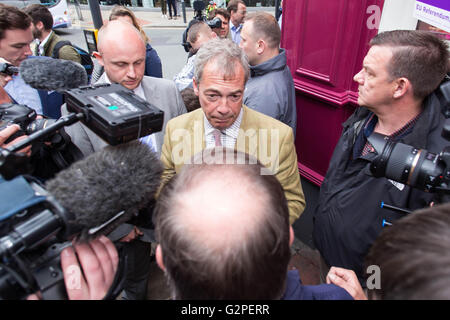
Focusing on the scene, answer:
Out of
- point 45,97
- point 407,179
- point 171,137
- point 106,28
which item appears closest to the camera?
point 407,179

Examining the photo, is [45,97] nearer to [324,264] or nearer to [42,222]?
[42,222]

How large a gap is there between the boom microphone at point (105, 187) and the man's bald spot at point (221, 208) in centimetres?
18

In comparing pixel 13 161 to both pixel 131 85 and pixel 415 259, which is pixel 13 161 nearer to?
pixel 415 259

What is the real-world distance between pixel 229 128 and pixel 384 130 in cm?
96

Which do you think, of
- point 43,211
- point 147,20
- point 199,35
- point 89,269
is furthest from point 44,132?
point 147,20

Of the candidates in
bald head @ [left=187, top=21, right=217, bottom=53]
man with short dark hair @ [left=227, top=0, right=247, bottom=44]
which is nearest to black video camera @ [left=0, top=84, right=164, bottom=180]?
bald head @ [left=187, top=21, right=217, bottom=53]

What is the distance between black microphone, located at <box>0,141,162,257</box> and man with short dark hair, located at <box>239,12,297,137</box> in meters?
1.75

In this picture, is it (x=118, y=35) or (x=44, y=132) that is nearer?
(x=44, y=132)

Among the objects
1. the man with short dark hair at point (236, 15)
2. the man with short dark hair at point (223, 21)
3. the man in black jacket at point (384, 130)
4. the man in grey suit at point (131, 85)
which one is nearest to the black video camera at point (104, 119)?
the man in grey suit at point (131, 85)

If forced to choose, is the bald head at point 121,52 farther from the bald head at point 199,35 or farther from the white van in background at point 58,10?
the white van in background at point 58,10

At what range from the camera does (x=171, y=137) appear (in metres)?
1.84

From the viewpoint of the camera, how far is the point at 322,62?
118 inches

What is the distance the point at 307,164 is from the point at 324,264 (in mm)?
1627
